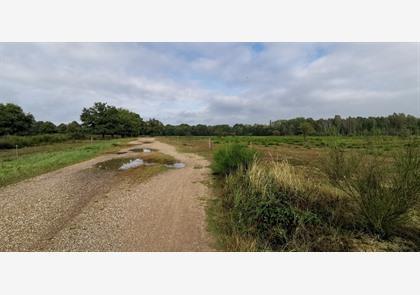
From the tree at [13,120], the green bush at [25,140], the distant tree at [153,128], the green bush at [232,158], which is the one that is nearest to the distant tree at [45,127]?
the tree at [13,120]

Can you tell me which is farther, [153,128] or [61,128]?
[153,128]

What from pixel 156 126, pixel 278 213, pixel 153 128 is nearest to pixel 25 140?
pixel 278 213

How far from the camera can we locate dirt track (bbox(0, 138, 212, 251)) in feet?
13.3

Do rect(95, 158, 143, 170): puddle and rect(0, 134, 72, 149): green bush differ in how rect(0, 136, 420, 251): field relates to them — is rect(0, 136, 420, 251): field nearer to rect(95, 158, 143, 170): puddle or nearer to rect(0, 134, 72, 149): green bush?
rect(95, 158, 143, 170): puddle

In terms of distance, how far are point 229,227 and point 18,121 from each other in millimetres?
48615

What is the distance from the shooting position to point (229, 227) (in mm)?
4684

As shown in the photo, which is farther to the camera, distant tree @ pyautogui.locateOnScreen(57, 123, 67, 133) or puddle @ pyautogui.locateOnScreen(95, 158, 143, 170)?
distant tree @ pyautogui.locateOnScreen(57, 123, 67, 133)

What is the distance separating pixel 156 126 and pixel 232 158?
7423cm

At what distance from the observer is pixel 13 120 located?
3744cm

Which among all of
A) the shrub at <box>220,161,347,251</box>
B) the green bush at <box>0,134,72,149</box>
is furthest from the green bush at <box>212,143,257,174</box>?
the green bush at <box>0,134,72,149</box>

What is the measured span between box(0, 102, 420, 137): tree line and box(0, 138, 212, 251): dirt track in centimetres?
421

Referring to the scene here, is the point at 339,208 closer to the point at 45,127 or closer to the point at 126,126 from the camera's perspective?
the point at 126,126

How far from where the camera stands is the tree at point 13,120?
36.2m

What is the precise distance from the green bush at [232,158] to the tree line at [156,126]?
9.01 ft
